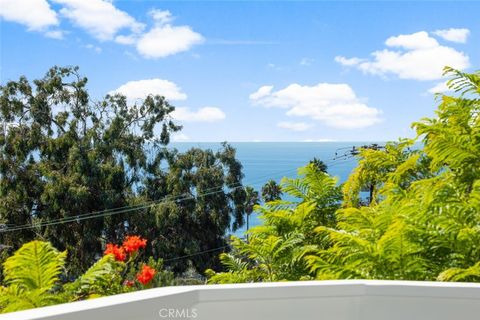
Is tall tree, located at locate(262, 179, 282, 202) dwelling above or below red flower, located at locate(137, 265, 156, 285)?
below

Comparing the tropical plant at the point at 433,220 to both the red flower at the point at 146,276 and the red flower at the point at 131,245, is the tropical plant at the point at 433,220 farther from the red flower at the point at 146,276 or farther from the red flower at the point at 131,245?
the red flower at the point at 131,245

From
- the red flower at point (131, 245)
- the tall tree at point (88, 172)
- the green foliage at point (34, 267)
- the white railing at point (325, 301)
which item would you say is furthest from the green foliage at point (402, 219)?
the tall tree at point (88, 172)

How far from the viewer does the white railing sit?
1660 mm

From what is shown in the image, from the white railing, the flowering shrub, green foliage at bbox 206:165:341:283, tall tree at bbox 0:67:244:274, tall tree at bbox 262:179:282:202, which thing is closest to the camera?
the white railing

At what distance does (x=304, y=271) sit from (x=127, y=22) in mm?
46525

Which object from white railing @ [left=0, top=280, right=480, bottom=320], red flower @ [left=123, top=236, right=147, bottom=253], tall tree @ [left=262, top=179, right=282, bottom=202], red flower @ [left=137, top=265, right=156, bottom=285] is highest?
white railing @ [left=0, top=280, right=480, bottom=320]

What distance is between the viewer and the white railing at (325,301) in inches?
65.4

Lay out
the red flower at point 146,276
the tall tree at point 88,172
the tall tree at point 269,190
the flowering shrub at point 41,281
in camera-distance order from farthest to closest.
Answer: the tall tree at point 269,190 → the tall tree at point 88,172 → the red flower at point 146,276 → the flowering shrub at point 41,281

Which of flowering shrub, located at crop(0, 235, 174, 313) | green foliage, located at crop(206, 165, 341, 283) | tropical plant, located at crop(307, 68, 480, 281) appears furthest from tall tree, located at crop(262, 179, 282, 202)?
flowering shrub, located at crop(0, 235, 174, 313)

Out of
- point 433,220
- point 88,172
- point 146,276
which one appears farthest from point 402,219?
point 88,172

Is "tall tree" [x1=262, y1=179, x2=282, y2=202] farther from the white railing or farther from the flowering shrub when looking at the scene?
the white railing

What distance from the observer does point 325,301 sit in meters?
1.71

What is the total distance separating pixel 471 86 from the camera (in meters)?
3.10

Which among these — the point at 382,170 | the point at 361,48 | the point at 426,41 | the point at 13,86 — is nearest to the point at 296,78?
the point at 361,48
